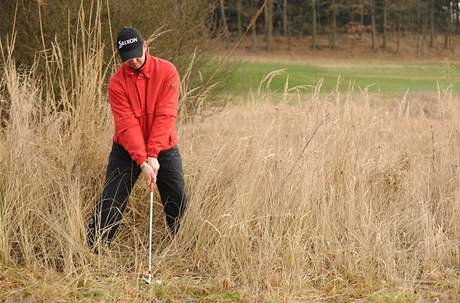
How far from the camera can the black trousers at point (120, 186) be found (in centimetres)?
495

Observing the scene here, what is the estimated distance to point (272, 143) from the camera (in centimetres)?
622

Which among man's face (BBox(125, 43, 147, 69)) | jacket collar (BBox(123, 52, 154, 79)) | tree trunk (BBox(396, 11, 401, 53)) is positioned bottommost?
tree trunk (BBox(396, 11, 401, 53))

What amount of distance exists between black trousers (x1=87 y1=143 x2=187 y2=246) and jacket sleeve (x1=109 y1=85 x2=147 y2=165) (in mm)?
164

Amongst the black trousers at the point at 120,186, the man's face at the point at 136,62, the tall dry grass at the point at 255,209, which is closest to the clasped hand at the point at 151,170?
the black trousers at the point at 120,186

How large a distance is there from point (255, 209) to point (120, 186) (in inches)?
39.9

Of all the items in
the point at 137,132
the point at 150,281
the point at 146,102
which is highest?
the point at 146,102

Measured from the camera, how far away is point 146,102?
4.93 m

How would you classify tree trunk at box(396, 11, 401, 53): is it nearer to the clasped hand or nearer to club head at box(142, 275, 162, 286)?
the clasped hand

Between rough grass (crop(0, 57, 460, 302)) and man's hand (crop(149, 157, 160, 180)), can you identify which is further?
man's hand (crop(149, 157, 160, 180))

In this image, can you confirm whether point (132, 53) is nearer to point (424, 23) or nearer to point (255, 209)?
point (255, 209)

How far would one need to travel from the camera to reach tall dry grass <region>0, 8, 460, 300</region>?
15.6ft

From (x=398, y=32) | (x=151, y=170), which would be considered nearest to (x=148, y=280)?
(x=151, y=170)

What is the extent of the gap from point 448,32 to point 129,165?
42365 mm

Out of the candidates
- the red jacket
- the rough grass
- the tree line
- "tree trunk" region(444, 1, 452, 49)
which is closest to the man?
the red jacket
